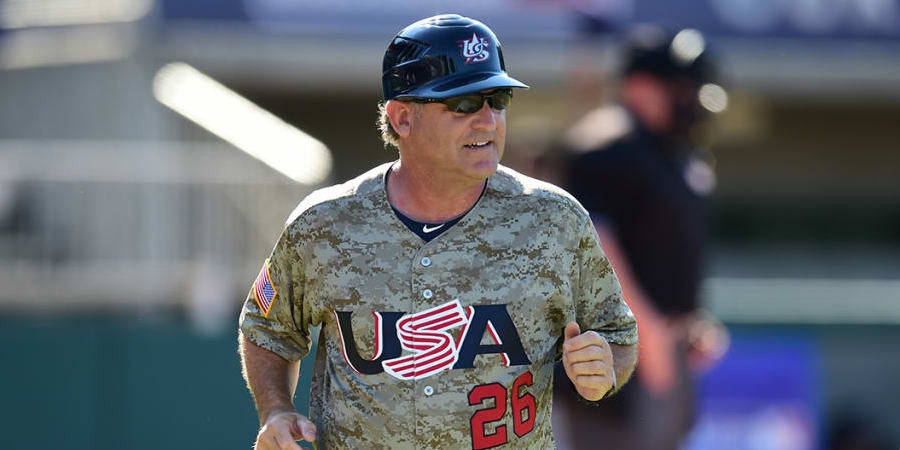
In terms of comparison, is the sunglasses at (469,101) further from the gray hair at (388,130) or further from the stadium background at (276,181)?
the stadium background at (276,181)

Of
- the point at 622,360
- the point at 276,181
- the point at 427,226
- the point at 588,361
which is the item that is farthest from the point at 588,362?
the point at 276,181

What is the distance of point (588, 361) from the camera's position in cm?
293

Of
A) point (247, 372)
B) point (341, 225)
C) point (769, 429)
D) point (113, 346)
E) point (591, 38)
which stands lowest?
point (769, 429)

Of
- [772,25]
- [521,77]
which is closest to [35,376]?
[521,77]

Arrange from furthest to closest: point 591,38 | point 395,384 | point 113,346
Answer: point 591,38 → point 113,346 → point 395,384

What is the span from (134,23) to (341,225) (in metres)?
8.60

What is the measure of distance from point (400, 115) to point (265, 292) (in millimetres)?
528

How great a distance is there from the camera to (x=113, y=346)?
22.9 feet

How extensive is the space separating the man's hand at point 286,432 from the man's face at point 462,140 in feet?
2.14

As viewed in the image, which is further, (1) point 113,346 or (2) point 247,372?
(1) point 113,346

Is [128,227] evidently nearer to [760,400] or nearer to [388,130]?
[760,400]

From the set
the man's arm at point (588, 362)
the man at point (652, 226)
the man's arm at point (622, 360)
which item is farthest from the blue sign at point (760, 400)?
the man's arm at point (588, 362)

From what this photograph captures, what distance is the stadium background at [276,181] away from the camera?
275 inches

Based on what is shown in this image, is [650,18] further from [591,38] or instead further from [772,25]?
[591,38]
